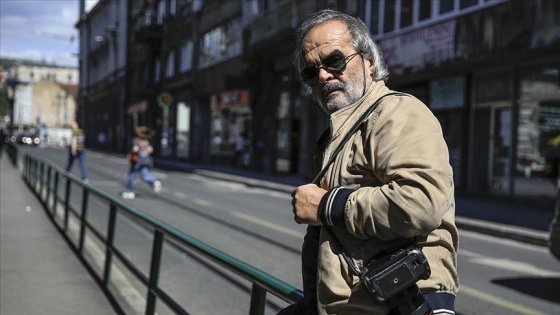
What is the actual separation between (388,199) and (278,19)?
2363 centimetres

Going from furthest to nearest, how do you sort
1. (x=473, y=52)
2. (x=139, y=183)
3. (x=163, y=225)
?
(x=139, y=183), (x=473, y=52), (x=163, y=225)

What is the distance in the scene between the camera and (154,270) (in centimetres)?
461

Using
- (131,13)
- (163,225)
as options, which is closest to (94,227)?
(163,225)

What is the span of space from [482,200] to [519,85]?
2.90 m

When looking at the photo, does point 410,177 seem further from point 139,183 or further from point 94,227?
point 139,183

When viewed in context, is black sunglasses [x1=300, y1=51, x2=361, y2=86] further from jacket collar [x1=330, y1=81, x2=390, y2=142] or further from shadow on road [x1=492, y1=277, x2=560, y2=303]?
shadow on road [x1=492, y1=277, x2=560, y2=303]

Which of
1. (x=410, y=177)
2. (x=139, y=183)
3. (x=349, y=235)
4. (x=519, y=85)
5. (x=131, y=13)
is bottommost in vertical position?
(x=139, y=183)

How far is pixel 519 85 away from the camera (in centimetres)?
1603

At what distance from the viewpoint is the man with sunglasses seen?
1.65m

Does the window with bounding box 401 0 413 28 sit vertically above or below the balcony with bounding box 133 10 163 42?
below

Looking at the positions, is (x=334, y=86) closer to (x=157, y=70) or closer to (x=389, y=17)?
(x=389, y=17)

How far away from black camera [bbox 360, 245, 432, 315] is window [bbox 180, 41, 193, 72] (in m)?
37.6

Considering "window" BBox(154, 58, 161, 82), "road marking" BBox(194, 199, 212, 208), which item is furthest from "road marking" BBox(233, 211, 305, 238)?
"window" BBox(154, 58, 161, 82)

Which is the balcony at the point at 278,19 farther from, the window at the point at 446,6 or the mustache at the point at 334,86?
the mustache at the point at 334,86
